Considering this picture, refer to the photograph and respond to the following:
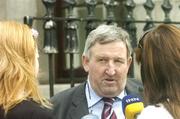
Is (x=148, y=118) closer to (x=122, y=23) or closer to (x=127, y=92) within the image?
(x=127, y=92)

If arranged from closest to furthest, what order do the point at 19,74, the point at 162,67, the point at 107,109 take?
the point at 162,67 → the point at 19,74 → the point at 107,109

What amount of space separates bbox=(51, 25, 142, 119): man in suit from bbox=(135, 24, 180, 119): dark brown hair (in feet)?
3.34

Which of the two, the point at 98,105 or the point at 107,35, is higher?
the point at 107,35

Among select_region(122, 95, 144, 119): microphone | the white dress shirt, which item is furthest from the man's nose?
select_region(122, 95, 144, 119): microphone

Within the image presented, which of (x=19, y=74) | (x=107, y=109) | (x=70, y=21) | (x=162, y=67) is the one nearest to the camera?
(x=162, y=67)

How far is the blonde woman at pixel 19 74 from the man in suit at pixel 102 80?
2.88 ft

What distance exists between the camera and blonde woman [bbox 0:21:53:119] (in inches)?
145

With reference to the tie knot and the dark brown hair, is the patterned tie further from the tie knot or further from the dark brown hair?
the dark brown hair

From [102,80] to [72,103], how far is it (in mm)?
288

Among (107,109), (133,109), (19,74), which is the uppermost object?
(19,74)

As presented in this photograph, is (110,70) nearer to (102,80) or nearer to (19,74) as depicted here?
(102,80)

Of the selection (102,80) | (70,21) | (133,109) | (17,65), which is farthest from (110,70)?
(70,21)

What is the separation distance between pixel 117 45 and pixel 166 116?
138 centimetres

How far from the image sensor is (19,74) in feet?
12.3
